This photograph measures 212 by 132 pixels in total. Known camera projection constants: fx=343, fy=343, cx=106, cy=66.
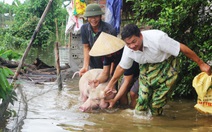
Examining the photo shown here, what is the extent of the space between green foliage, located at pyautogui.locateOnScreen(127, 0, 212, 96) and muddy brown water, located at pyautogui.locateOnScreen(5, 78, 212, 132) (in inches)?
21.8

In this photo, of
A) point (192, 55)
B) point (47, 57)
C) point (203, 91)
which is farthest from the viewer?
point (47, 57)

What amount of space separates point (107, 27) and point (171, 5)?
1.14 meters

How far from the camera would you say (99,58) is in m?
6.26

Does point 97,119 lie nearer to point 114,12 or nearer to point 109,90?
point 109,90

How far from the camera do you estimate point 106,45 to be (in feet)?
17.4

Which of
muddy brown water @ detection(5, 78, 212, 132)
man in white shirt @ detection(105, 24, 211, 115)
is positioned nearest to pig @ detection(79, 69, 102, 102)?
muddy brown water @ detection(5, 78, 212, 132)

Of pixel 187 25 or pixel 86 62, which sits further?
pixel 86 62

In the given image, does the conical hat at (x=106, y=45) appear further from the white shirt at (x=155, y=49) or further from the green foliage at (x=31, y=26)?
the green foliage at (x=31, y=26)

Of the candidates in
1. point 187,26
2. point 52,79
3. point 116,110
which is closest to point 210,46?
point 187,26

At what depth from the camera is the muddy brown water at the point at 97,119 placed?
4462 mm

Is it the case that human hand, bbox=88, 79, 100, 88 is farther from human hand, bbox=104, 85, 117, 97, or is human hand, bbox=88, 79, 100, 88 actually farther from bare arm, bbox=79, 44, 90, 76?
bare arm, bbox=79, 44, 90, 76

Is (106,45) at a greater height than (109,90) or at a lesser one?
greater

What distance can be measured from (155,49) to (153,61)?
0.24 meters

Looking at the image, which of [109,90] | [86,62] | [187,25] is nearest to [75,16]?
[86,62]
